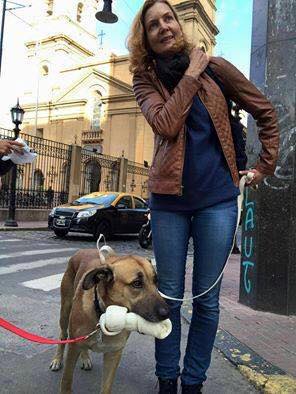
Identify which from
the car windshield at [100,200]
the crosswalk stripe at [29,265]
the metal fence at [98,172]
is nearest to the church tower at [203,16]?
the metal fence at [98,172]

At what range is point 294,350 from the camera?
4.14m

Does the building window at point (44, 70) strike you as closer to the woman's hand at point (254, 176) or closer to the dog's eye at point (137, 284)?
the woman's hand at point (254, 176)

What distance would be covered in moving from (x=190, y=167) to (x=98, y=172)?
2713cm

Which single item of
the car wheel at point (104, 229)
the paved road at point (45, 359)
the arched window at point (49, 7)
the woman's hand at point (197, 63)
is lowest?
the paved road at point (45, 359)

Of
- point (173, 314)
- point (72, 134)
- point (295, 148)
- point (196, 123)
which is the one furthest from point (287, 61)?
point (72, 134)

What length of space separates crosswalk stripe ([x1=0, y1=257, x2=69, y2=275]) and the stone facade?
36.3 metres

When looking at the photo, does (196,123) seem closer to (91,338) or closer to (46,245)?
(91,338)

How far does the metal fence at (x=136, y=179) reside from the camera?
33037mm

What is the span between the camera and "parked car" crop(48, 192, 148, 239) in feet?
47.5

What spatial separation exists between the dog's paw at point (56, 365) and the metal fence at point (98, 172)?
22.8 m

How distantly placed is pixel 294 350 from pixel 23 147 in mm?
2942

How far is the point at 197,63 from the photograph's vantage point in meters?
2.79

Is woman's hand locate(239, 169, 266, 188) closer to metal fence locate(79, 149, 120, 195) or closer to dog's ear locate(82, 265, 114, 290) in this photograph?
dog's ear locate(82, 265, 114, 290)

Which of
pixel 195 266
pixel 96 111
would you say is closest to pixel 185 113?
pixel 195 266
